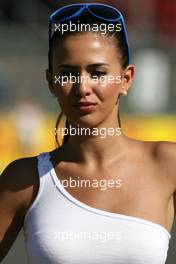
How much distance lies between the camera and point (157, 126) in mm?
10969

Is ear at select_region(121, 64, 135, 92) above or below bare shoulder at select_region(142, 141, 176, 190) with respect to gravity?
above

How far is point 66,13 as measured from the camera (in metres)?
1.68

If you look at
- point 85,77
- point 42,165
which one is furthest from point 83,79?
point 42,165

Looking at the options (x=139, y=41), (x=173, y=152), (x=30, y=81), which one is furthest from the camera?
(x=139, y=41)

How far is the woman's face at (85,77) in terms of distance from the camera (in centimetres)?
162

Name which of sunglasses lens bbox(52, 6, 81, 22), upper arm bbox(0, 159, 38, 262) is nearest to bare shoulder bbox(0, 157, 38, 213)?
upper arm bbox(0, 159, 38, 262)

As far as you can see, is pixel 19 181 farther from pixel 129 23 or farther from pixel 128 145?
pixel 129 23

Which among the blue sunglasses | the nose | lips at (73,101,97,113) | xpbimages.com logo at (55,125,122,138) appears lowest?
xpbimages.com logo at (55,125,122,138)

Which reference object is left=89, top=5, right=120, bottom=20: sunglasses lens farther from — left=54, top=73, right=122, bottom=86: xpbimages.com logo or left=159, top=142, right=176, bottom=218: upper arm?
left=159, top=142, right=176, bottom=218: upper arm

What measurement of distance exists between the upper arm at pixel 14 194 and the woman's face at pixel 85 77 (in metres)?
0.16

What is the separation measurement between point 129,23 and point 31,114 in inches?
137

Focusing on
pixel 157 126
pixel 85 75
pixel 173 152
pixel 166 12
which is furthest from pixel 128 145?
pixel 166 12

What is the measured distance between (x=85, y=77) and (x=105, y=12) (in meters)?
0.16

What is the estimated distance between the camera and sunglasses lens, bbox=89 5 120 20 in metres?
1.66
